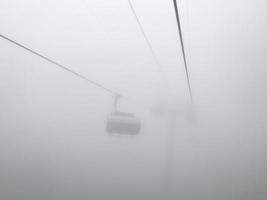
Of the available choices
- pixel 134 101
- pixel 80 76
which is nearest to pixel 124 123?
pixel 134 101

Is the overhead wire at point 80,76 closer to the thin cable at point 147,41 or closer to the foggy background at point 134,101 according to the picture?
the foggy background at point 134,101

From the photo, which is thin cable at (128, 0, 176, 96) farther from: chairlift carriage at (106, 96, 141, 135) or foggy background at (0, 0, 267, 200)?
chairlift carriage at (106, 96, 141, 135)

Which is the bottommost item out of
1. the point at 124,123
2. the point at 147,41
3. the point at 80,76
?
the point at 124,123

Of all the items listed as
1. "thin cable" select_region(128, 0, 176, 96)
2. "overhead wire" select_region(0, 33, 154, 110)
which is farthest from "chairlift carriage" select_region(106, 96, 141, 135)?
"thin cable" select_region(128, 0, 176, 96)

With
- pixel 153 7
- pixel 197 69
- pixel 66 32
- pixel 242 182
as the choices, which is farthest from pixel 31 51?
pixel 242 182

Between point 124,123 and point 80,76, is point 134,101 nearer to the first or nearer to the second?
point 124,123

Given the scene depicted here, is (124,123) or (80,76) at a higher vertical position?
(80,76)
